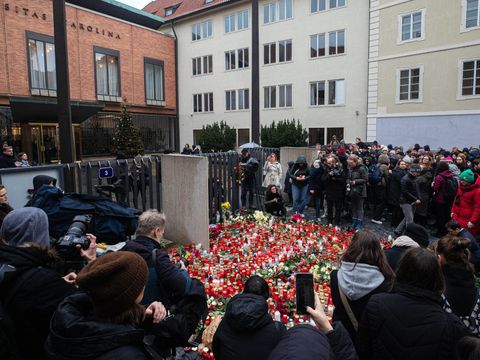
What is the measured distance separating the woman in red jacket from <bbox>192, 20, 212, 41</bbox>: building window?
29.5 metres

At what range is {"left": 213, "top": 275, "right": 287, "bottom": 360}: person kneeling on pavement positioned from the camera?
2.23 meters

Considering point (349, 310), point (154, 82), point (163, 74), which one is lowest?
point (349, 310)

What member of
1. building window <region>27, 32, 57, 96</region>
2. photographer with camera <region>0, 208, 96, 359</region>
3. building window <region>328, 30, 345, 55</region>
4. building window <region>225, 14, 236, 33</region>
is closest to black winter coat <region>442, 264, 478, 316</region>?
photographer with camera <region>0, 208, 96, 359</region>

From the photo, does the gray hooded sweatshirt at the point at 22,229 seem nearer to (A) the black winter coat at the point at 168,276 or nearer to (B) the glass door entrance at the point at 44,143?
(A) the black winter coat at the point at 168,276

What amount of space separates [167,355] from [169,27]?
120ft

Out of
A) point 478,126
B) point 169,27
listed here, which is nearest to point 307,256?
point 478,126

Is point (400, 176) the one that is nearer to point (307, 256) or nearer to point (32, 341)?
point (307, 256)

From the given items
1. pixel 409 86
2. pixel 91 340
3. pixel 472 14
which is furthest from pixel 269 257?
pixel 472 14

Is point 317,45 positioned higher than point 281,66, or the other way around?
point 317,45

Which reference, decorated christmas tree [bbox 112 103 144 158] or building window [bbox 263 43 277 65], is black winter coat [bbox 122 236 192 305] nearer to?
decorated christmas tree [bbox 112 103 144 158]

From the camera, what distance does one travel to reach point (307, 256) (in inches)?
268

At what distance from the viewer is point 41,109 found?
22.5m

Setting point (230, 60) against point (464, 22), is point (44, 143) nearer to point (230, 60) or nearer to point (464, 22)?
point (230, 60)

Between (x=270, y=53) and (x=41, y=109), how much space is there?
17.1m
